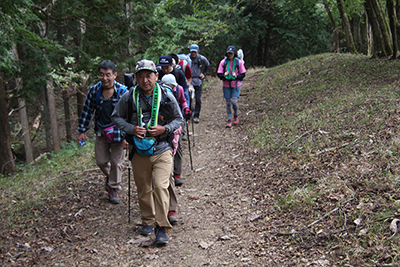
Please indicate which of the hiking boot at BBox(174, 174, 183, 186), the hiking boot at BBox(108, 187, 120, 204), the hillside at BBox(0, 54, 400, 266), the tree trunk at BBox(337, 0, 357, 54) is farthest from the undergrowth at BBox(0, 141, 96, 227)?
the tree trunk at BBox(337, 0, 357, 54)

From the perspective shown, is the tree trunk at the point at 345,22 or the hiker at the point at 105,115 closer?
the hiker at the point at 105,115

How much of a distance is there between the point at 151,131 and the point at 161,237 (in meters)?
1.49

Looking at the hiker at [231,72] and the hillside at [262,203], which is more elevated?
the hiker at [231,72]

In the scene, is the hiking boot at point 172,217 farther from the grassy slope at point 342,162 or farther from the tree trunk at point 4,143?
the tree trunk at point 4,143

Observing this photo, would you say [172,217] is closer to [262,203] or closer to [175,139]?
[175,139]

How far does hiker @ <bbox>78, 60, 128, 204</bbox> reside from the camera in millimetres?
5699

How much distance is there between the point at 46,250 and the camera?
194 inches

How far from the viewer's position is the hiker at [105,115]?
570cm

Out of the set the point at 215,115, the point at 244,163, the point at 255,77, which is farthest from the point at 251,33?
the point at 244,163

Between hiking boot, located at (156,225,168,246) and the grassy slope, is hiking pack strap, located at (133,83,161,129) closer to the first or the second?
hiking boot, located at (156,225,168,246)

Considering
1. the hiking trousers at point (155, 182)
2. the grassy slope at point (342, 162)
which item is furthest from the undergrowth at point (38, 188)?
the grassy slope at point (342, 162)

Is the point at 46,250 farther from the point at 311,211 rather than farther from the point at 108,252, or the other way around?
the point at 311,211

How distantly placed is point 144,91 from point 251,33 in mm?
23178

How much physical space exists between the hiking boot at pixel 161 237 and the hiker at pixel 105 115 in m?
1.76
